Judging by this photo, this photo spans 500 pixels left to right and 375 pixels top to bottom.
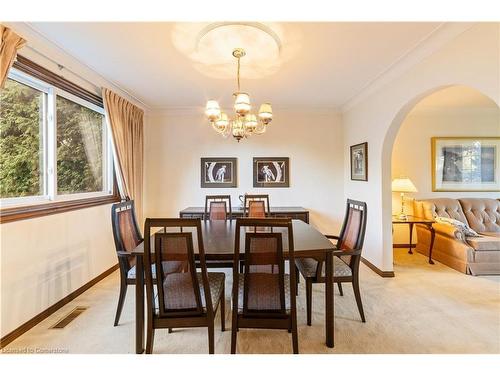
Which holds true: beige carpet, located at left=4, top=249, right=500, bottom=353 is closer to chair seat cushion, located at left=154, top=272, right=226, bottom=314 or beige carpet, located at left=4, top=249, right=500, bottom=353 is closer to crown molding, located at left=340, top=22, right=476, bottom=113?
chair seat cushion, located at left=154, top=272, right=226, bottom=314

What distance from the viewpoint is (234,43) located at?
217cm

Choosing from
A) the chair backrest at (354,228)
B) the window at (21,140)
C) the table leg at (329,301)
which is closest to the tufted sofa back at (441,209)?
the chair backrest at (354,228)

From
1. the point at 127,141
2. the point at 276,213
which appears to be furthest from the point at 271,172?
the point at 127,141

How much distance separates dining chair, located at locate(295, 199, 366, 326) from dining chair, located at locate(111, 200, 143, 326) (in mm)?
1502

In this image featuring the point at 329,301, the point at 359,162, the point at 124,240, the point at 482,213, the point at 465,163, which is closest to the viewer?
the point at 329,301

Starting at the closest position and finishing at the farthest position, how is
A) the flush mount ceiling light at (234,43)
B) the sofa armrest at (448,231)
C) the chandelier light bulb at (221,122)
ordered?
the flush mount ceiling light at (234,43) < the chandelier light bulb at (221,122) < the sofa armrest at (448,231)

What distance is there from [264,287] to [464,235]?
3335 millimetres

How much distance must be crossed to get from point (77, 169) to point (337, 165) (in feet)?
12.9

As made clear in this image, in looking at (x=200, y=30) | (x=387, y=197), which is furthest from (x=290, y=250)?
(x=387, y=197)

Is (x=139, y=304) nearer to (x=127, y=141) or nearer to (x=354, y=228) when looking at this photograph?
(x=354, y=228)

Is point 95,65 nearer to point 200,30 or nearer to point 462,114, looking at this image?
point 200,30

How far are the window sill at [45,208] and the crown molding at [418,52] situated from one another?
3.74 metres

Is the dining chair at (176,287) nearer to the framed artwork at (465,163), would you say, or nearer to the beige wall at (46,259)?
the beige wall at (46,259)

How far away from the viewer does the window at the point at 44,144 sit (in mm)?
2143
